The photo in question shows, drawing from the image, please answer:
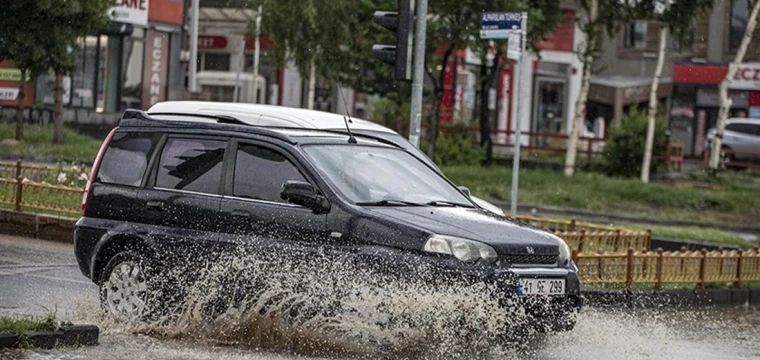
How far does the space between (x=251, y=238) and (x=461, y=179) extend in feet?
90.4

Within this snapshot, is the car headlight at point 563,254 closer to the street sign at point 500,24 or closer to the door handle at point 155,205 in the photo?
the door handle at point 155,205

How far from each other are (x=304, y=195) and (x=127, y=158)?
195 cm

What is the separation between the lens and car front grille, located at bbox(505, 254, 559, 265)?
10133mm

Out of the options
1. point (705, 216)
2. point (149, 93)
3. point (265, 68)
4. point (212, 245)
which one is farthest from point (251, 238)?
point (265, 68)

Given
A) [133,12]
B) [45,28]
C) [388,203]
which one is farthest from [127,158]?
[133,12]

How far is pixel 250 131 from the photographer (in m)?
11.2

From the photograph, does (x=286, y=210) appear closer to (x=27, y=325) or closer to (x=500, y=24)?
(x=27, y=325)

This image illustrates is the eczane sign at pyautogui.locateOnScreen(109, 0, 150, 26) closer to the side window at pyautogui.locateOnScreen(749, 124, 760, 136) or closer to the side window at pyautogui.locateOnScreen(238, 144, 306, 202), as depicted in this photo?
the side window at pyautogui.locateOnScreen(749, 124, 760, 136)

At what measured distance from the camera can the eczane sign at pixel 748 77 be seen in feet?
194

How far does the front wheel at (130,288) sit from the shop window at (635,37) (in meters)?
56.2

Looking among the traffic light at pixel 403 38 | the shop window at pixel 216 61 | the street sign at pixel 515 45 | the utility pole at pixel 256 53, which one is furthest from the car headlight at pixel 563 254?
the shop window at pixel 216 61

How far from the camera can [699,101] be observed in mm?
62094

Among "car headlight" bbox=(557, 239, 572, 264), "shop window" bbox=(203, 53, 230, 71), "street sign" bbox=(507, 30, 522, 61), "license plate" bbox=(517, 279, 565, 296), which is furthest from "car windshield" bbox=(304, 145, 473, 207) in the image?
"shop window" bbox=(203, 53, 230, 71)

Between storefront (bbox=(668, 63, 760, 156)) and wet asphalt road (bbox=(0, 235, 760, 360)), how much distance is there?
44730 mm
